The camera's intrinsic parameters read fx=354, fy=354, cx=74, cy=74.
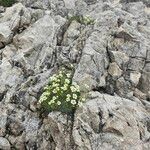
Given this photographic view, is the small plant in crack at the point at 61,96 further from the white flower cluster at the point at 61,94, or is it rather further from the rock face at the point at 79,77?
the rock face at the point at 79,77

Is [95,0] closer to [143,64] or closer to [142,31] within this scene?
[142,31]

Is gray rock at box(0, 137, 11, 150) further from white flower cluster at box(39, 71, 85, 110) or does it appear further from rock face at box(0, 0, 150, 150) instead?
white flower cluster at box(39, 71, 85, 110)

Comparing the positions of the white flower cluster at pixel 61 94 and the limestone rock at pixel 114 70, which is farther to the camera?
the limestone rock at pixel 114 70

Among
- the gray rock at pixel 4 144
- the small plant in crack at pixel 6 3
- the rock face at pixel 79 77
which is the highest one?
the rock face at pixel 79 77

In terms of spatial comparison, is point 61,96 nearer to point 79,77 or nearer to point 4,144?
point 79,77

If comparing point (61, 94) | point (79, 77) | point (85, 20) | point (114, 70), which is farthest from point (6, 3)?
point (61, 94)

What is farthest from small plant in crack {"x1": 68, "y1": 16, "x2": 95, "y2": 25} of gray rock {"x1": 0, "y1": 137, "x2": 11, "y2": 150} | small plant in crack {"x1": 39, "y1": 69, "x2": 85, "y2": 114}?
gray rock {"x1": 0, "y1": 137, "x2": 11, "y2": 150}

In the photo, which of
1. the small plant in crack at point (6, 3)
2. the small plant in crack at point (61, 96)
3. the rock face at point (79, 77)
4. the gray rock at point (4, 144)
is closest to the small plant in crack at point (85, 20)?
the rock face at point (79, 77)
